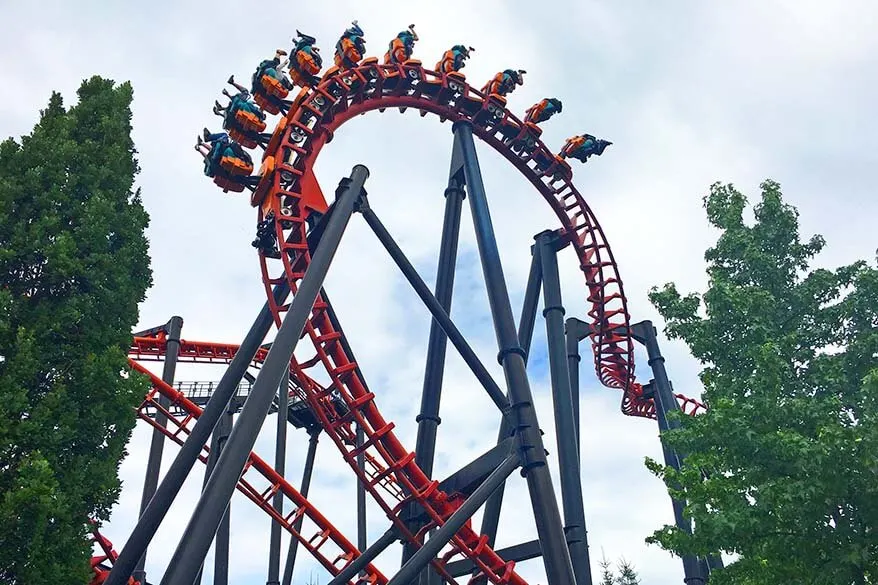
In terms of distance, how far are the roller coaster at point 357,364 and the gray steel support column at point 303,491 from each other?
0.05m

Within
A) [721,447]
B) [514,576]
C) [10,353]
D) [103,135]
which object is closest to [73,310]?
[10,353]

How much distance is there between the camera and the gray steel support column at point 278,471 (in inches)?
547

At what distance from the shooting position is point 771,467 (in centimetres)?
767

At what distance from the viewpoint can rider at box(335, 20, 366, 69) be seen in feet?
43.9

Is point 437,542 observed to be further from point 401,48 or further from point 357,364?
point 401,48

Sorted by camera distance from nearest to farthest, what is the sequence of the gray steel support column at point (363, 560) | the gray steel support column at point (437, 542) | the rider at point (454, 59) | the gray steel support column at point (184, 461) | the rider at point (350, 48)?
the gray steel support column at point (184, 461) → the gray steel support column at point (437, 542) → the gray steel support column at point (363, 560) → the rider at point (350, 48) → the rider at point (454, 59)

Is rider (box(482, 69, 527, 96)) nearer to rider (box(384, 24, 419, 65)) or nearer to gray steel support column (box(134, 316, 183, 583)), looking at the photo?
rider (box(384, 24, 419, 65))

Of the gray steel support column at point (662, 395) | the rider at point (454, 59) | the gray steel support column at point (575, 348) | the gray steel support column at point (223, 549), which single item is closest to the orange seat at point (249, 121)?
the rider at point (454, 59)

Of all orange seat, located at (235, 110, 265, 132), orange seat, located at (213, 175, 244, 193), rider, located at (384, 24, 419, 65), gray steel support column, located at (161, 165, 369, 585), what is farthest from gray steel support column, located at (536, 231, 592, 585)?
orange seat, located at (235, 110, 265, 132)

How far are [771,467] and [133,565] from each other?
6695 mm

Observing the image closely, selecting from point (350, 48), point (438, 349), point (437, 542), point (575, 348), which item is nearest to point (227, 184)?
point (350, 48)

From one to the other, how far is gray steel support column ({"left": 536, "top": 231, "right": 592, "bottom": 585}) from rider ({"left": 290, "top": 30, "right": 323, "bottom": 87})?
553 cm

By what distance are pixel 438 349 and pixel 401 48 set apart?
Result: 5746 mm

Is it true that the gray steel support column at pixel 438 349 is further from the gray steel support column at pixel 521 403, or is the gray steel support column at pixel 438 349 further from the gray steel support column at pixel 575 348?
the gray steel support column at pixel 575 348
